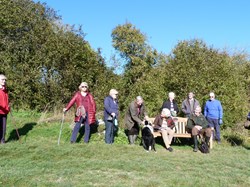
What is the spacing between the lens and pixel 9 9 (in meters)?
16.6

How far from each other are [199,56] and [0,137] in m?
8.33

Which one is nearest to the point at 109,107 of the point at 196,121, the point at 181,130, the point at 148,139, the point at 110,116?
the point at 110,116

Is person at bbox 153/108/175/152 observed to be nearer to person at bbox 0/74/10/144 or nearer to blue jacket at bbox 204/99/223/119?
blue jacket at bbox 204/99/223/119

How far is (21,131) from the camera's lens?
10609 mm

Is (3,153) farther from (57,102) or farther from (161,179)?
(57,102)

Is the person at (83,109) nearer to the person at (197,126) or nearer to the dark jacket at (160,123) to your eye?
the dark jacket at (160,123)

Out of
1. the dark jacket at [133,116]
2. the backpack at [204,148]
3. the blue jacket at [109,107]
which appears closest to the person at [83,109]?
the blue jacket at [109,107]

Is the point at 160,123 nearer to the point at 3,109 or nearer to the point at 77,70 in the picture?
the point at 3,109

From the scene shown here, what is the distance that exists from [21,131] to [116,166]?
16.1 feet

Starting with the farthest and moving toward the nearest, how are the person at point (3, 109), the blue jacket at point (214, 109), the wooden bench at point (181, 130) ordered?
1. the blue jacket at point (214, 109)
2. the wooden bench at point (181, 130)
3. the person at point (3, 109)

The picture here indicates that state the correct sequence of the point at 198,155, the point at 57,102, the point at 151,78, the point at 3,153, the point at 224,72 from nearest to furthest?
the point at 3,153 < the point at 198,155 < the point at 224,72 < the point at 151,78 < the point at 57,102

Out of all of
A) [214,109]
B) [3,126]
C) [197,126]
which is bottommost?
[3,126]

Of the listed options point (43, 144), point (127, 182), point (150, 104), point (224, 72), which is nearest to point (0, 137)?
point (43, 144)

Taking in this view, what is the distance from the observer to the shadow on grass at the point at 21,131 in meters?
9.88
